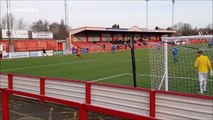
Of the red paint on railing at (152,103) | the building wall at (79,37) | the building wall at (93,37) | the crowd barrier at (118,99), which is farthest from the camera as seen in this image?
the building wall at (93,37)

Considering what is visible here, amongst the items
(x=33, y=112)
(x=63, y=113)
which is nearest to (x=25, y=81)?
(x=33, y=112)

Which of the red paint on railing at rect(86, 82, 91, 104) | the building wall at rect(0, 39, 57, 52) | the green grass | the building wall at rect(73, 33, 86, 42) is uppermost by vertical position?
the building wall at rect(73, 33, 86, 42)

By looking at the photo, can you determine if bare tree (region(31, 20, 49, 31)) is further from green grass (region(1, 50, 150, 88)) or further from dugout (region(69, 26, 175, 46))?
green grass (region(1, 50, 150, 88))

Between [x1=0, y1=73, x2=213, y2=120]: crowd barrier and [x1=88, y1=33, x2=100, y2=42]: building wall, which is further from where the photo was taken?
[x1=88, y1=33, x2=100, y2=42]: building wall

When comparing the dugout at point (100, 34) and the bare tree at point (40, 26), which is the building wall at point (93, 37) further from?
the bare tree at point (40, 26)

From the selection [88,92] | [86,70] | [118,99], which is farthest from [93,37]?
[118,99]

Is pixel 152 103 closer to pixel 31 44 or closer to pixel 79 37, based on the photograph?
pixel 31 44

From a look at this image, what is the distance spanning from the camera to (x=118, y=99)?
6.89 meters

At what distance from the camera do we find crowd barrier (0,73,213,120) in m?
4.75

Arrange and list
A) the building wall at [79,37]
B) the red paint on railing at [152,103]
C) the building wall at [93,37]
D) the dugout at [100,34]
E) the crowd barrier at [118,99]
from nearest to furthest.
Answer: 1. the crowd barrier at [118,99]
2. the red paint on railing at [152,103]
3. the dugout at [100,34]
4. the building wall at [79,37]
5. the building wall at [93,37]

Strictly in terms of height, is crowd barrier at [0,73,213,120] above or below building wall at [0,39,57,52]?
below

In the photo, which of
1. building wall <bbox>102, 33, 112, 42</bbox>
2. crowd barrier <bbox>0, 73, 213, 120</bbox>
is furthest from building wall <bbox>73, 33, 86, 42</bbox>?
crowd barrier <bbox>0, 73, 213, 120</bbox>

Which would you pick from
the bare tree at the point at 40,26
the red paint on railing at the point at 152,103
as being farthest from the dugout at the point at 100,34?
the red paint on railing at the point at 152,103

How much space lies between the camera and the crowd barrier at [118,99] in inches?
187
